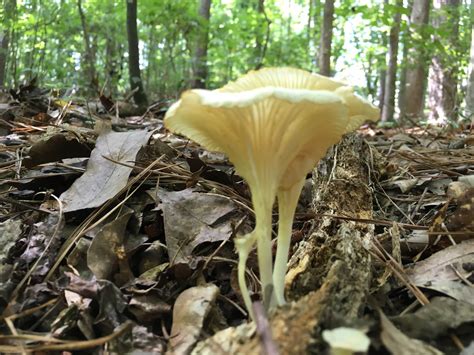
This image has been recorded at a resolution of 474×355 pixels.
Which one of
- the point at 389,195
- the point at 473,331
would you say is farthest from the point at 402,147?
the point at 473,331

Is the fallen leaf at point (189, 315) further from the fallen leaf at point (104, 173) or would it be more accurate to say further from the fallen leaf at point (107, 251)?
the fallen leaf at point (104, 173)

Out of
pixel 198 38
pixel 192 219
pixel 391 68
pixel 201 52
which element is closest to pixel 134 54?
pixel 198 38

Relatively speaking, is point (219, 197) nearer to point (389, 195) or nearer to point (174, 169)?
point (174, 169)

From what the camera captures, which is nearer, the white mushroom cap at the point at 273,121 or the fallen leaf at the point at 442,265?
the white mushroom cap at the point at 273,121

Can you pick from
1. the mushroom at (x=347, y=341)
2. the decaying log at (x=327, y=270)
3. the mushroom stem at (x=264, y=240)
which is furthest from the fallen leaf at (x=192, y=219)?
the mushroom at (x=347, y=341)

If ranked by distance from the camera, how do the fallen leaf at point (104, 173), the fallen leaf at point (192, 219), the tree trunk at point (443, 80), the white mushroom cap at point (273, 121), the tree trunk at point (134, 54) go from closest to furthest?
the white mushroom cap at point (273, 121), the fallen leaf at point (192, 219), the fallen leaf at point (104, 173), the tree trunk at point (134, 54), the tree trunk at point (443, 80)

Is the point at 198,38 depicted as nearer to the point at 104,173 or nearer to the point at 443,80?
the point at 443,80
